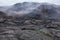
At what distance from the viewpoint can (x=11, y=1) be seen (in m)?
8.33

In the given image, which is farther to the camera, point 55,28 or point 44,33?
point 55,28

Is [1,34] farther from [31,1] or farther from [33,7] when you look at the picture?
[31,1]

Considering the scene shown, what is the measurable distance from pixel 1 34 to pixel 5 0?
3.52m

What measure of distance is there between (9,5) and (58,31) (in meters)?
3.18

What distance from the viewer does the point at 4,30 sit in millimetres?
5387

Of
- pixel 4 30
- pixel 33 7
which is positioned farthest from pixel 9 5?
pixel 4 30

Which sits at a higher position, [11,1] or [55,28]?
[11,1]

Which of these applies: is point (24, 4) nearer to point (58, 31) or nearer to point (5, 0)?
point (5, 0)

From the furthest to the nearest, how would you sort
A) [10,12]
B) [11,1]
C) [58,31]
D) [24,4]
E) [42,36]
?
[11,1], [24,4], [10,12], [58,31], [42,36]

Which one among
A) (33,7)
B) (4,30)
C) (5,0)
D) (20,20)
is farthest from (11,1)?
(4,30)

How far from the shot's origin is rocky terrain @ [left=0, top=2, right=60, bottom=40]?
5020mm

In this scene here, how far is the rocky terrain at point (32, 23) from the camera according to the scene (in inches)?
198

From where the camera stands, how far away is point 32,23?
585cm

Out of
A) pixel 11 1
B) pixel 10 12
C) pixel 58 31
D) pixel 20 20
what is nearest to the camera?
pixel 58 31
